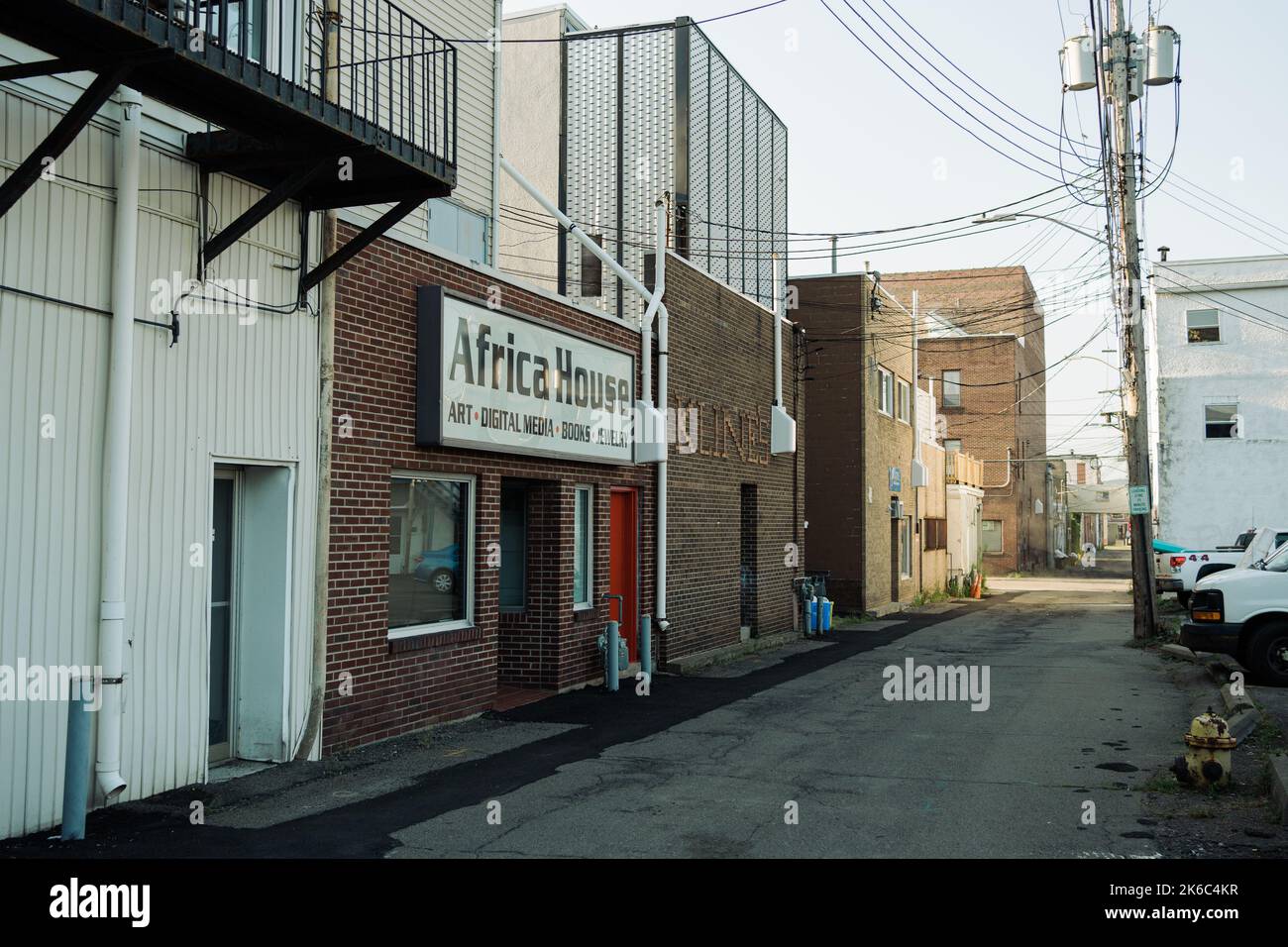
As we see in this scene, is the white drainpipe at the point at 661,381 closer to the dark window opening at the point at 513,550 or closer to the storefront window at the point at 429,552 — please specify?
the dark window opening at the point at 513,550

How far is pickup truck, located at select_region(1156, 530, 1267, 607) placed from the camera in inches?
1089

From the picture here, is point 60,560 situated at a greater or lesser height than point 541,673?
greater

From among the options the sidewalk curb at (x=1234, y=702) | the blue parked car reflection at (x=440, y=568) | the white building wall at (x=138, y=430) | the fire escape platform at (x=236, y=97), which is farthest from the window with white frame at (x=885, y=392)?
the white building wall at (x=138, y=430)

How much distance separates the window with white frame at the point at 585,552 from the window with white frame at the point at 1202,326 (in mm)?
29357

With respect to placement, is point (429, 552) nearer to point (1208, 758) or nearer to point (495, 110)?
point (495, 110)

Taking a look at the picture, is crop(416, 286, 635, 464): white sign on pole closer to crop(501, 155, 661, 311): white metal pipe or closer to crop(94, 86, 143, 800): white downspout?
crop(501, 155, 661, 311): white metal pipe

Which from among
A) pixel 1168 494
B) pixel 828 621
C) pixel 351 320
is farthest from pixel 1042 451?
pixel 351 320

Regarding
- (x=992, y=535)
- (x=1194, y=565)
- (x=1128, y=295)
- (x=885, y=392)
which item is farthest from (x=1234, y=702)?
(x=992, y=535)

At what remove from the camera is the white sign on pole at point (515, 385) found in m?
10.8

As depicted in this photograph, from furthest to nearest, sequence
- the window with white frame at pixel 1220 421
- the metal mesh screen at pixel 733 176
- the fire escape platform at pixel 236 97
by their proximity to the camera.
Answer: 1. the window with white frame at pixel 1220 421
2. the metal mesh screen at pixel 733 176
3. the fire escape platform at pixel 236 97

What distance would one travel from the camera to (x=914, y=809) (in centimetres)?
802

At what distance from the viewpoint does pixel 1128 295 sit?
20.8 metres

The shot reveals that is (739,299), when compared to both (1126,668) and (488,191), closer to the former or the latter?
(488,191)

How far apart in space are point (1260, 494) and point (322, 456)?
34488 mm
